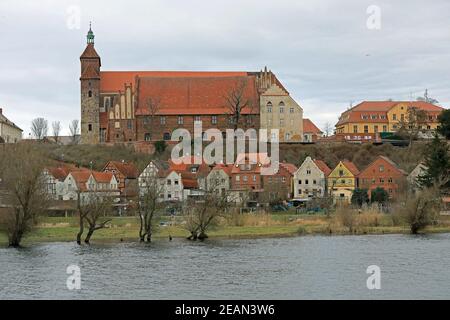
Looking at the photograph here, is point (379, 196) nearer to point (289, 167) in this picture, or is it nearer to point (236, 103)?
point (289, 167)

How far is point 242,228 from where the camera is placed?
61.0 m

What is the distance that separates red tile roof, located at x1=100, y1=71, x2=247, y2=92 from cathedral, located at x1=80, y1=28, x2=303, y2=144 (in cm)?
18

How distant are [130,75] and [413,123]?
32.7 metres

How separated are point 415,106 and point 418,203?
53.3 m

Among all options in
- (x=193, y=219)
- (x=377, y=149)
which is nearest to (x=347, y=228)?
(x=193, y=219)

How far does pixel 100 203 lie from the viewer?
53.9 meters

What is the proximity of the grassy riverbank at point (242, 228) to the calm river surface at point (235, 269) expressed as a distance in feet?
10.8

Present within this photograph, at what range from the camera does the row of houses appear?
3233 inches

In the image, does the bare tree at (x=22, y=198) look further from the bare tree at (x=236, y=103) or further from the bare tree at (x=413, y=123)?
the bare tree at (x=413, y=123)

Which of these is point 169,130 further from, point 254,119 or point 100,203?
point 100,203

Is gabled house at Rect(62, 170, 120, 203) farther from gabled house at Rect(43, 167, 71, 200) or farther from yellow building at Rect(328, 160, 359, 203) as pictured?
yellow building at Rect(328, 160, 359, 203)

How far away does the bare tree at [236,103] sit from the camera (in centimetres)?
10019

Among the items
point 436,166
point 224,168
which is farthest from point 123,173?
point 436,166
